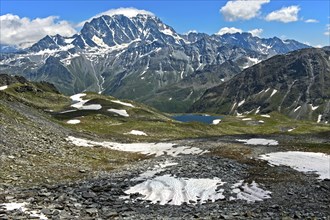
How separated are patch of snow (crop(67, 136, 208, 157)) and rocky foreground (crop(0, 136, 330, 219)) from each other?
1444 cm

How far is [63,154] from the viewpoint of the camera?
44906 mm

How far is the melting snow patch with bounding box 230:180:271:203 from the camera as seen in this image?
28906 millimetres

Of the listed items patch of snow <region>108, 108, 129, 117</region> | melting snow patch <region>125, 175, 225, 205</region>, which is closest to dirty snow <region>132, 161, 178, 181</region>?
melting snow patch <region>125, 175, 225, 205</region>

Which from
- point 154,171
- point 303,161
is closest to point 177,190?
point 154,171

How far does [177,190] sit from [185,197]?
5.92 feet

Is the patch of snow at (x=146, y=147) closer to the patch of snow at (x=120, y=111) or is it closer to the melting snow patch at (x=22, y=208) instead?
the melting snow patch at (x=22, y=208)

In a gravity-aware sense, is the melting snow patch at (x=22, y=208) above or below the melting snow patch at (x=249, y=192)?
above

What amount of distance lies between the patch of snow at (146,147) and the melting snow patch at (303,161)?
35.6 ft

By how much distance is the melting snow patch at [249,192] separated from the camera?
28.9 meters

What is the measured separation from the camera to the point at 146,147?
206ft

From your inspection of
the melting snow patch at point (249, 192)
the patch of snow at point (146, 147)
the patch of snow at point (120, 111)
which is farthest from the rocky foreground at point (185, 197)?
the patch of snow at point (120, 111)

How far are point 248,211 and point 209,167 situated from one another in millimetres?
15383

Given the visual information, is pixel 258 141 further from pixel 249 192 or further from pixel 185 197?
pixel 185 197

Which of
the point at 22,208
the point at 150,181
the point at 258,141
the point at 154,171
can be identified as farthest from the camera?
the point at 258,141
